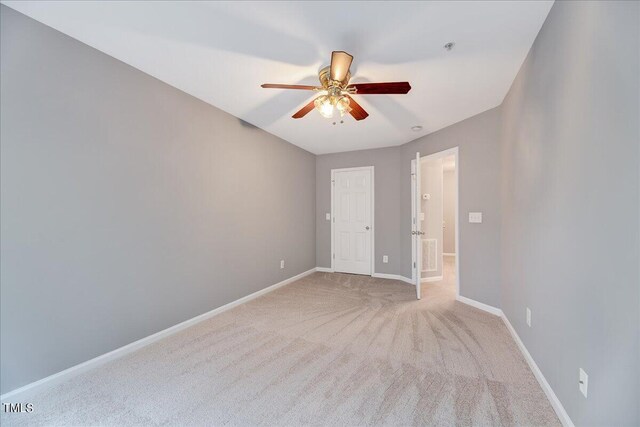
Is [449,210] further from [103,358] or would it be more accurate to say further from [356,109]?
[103,358]

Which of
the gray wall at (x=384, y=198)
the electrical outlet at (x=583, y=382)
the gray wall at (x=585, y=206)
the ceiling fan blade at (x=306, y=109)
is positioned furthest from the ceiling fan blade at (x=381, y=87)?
the gray wall at (x=384, y=198)

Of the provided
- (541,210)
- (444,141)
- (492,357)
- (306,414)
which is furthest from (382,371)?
(444,141)

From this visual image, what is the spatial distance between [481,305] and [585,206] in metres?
2.36

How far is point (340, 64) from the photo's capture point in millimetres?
1817

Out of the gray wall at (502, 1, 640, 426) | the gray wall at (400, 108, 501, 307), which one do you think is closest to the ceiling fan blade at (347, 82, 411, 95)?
the gray wall at (502, 1, 640, 426)

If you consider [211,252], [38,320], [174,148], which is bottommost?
[38,320]

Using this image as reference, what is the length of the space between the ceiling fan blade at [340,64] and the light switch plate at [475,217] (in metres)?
2.49

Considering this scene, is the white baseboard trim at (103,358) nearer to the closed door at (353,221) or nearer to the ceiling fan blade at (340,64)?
the closed door at (353,221)

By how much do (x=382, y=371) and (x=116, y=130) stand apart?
2.93 m

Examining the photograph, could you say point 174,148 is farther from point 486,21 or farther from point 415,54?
point 486,21

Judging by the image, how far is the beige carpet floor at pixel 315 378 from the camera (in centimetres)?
154

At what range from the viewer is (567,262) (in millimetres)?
1472

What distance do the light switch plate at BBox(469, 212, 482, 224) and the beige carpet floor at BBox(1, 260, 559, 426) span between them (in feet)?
3.78

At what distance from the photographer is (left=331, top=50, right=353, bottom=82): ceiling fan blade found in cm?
172
